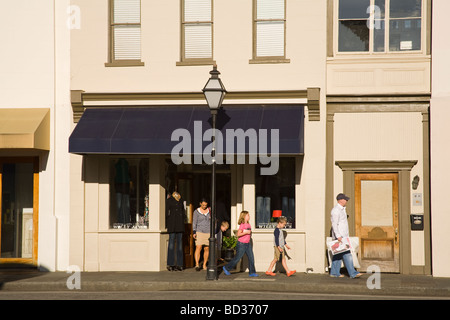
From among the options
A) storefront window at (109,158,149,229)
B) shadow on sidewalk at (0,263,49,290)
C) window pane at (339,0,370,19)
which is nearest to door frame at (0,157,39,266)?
shadow on sidewalk at (0,263,49,290)

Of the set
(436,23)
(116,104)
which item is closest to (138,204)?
(116,104)

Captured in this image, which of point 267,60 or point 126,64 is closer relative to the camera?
point 267,60

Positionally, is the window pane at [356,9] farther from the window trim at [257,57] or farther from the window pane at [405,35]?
the window trim at [257,57]

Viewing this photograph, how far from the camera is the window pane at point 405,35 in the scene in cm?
1797

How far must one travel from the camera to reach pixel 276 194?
18391mm

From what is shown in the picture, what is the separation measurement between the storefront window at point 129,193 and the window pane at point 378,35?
20.3ft

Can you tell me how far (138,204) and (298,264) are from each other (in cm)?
419

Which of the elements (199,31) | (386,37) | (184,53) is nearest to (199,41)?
(199,31)

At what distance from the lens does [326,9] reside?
18125 millimetres

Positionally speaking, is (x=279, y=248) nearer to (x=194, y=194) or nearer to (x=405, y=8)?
(x=194, y=194)

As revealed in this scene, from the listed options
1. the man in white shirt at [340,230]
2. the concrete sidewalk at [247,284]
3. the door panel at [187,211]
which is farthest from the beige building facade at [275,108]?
the concrete sidewalk at [247,284]

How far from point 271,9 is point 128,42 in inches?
143
